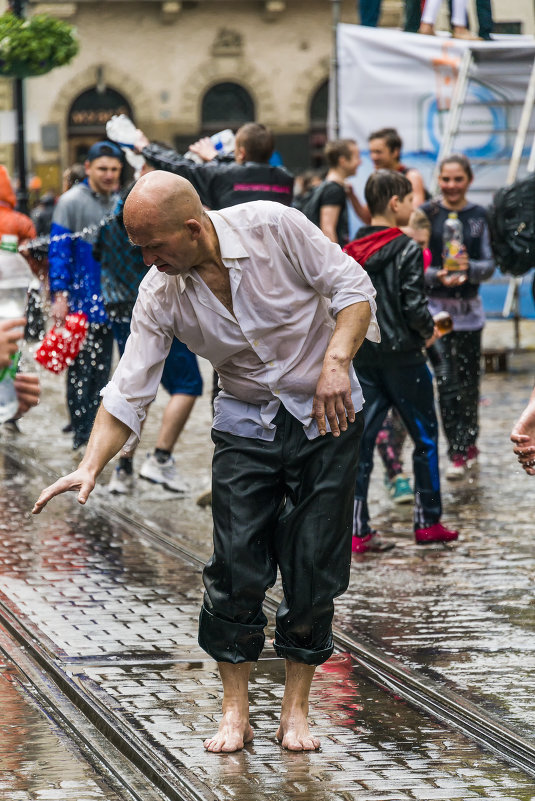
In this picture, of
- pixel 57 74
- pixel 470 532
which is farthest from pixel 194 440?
pixel 57 74

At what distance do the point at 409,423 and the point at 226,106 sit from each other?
29.6 metres

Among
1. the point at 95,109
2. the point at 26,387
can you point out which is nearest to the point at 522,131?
the point at 26,387

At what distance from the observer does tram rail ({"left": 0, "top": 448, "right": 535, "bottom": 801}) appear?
4.74 meters

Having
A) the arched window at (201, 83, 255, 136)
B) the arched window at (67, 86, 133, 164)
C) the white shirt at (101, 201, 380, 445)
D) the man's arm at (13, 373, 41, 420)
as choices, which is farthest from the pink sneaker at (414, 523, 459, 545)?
the arched window at (67, 86, 133, 164)

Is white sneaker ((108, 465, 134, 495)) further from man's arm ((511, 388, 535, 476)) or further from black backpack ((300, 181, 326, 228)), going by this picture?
man's arm ((511, 388, 535, 476))

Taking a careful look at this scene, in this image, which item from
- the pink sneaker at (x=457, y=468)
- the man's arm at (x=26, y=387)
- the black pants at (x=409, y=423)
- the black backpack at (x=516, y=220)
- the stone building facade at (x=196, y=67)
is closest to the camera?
the man's arm at (x=26, y=387)

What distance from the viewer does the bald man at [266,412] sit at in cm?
485

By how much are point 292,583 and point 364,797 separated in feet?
2.33

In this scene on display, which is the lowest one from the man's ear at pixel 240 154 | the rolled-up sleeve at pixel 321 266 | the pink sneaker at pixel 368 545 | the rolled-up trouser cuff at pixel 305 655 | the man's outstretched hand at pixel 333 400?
the pink sneaker at pixel 368 545

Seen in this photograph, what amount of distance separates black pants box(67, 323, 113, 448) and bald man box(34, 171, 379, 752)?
6081 mm

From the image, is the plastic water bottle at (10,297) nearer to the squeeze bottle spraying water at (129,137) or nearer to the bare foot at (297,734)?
the bare foot at (297,734)

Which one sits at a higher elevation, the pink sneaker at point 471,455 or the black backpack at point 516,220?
the black backpack at point 516,220

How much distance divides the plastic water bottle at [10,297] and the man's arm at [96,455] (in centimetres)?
92

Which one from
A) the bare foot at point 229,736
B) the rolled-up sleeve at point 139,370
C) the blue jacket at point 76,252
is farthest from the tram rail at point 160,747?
the blue jacket at point 76,252
